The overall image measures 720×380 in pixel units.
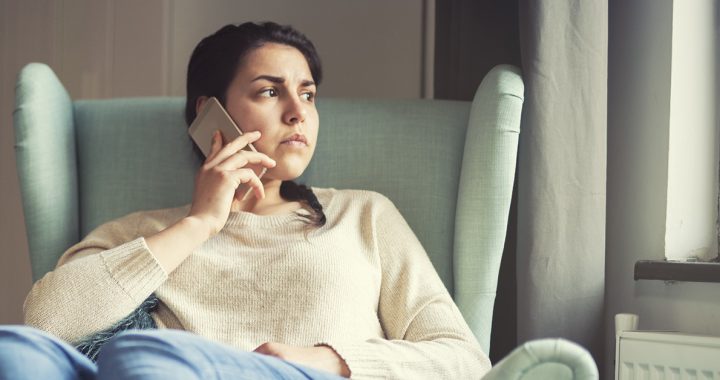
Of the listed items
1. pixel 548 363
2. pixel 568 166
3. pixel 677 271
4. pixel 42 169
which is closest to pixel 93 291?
pixel 42 169

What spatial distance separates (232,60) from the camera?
174cm

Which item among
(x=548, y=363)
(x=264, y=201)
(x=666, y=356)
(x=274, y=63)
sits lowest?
(x=666, y=356)

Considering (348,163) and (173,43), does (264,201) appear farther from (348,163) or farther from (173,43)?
(173,43)

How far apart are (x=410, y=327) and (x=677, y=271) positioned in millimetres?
532

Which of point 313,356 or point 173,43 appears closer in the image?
point 313,356

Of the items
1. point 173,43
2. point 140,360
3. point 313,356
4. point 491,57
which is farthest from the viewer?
point 173,43

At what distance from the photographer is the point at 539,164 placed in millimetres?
1723

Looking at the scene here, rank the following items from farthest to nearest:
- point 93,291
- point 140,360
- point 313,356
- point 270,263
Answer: point 270,263, point 93,291, point 313,356, point 140,360

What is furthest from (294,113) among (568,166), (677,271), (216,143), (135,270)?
(677,271)

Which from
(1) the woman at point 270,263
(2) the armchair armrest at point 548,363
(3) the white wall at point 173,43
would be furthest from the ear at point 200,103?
(2) the armchair armrest at point 548,363

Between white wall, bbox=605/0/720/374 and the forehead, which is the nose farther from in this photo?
white wall, bbox=605/0/720/374

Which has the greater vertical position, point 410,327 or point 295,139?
point 295,139

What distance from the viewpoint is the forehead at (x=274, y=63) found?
1.70m

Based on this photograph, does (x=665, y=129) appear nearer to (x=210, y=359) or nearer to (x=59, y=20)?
(x=210, y=359)
